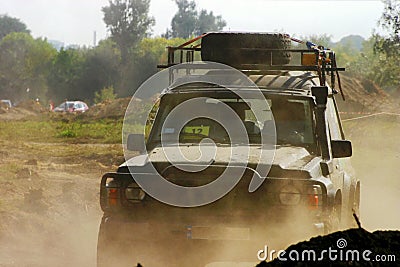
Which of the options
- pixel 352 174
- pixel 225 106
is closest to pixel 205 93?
pixel 225 106

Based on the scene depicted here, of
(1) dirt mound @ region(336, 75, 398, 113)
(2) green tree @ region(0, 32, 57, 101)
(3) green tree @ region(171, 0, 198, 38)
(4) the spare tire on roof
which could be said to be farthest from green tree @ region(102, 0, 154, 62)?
(4) the spare tire on roof

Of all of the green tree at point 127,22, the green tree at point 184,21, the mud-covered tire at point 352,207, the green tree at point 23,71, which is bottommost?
the mud-covered tire at point 352,207

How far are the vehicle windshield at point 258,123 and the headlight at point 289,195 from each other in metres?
1.17

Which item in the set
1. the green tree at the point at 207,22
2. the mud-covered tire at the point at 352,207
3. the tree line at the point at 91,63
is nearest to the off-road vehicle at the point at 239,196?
the mud-covered tire at the point at 352,207

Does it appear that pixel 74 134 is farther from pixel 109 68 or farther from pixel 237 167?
pixel 109 68

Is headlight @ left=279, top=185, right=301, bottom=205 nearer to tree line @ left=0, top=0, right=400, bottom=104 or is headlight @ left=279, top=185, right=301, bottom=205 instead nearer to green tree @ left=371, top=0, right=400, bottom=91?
green tree @ left=371, top=0, right=400, bottom=91

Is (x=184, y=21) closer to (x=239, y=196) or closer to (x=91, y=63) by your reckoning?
(x=91, y=63)

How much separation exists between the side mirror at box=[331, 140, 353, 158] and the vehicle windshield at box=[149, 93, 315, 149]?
244 millimetres

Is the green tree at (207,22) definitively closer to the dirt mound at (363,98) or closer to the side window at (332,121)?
the dirt mound at (363,98)

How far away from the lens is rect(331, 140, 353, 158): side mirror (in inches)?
299

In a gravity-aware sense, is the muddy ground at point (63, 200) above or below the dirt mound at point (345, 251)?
below

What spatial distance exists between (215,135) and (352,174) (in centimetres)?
188

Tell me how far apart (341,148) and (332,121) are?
3.15 feet

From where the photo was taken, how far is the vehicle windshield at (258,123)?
7.84 m
